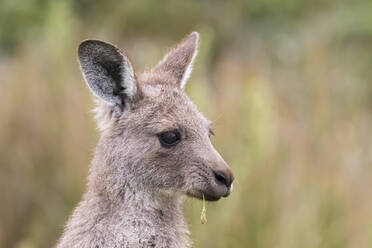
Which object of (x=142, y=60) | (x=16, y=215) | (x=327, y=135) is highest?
(x=142, y=60)

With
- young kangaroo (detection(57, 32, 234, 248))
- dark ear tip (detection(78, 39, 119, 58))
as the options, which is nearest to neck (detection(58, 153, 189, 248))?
young kangaroo (detection(57, 32, 234, 248))

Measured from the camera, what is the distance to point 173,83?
17.3ft

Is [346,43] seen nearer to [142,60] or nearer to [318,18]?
[318,18]

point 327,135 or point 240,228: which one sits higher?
point 327,135

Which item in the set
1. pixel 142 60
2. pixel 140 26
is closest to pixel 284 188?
pixel 142 60

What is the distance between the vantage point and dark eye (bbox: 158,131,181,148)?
497 cm

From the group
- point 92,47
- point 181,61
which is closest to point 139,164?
point 92,47

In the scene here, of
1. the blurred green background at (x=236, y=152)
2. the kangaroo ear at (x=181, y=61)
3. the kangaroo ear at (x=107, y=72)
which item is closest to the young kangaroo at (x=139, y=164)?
the kangaroo ear at (x=107, y=72)

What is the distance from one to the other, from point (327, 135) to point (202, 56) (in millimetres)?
1256

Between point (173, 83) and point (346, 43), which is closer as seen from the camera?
point (173, 83)

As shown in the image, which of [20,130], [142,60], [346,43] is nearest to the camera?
[20,130]

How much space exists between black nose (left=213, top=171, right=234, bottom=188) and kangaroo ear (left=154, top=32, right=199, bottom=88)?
28.9 inches

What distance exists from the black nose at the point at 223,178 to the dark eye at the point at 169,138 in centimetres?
30

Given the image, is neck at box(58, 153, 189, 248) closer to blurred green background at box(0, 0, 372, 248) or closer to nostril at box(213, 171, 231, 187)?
nostril at box(213, 171, 231, 187)
